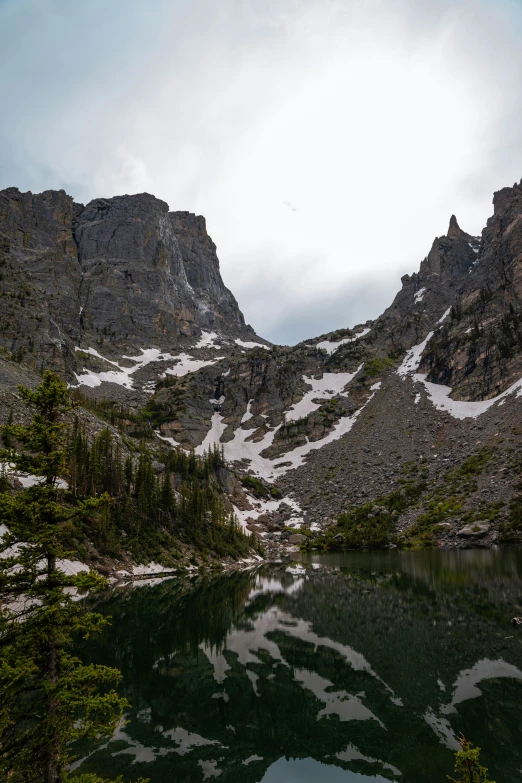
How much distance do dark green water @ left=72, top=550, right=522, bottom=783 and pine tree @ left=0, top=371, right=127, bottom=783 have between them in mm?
4771

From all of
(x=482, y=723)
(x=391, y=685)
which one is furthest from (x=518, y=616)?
(x=482, y=723)

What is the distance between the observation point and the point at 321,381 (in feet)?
545

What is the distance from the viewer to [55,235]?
186125 mm

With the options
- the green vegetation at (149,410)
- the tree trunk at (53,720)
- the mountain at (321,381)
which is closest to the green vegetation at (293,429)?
the mountain at (321,381)

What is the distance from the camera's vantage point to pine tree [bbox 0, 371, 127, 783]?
689cm

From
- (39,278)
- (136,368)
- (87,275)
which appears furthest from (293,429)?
(87,275)

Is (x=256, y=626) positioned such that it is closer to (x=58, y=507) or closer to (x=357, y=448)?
(x=58, y=507)

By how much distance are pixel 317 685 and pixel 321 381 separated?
15221cm

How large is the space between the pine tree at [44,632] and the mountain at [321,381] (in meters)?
61.9

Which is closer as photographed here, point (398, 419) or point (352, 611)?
point (352, 611)

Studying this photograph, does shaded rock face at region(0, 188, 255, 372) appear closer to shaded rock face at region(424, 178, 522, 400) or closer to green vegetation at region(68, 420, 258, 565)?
green vegetation at region(68, 420, 258, 565)

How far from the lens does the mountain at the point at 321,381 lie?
8561 centimetres

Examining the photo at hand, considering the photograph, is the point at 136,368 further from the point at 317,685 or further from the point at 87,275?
the point at 317,685

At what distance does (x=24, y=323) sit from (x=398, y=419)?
109366mm
